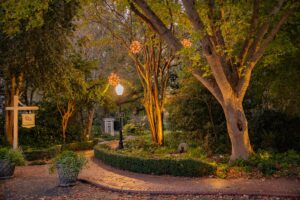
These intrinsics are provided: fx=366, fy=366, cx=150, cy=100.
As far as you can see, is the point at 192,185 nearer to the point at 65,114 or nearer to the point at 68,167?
the point at 68,167

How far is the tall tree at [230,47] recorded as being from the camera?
33.4 ft

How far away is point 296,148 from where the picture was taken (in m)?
14.6

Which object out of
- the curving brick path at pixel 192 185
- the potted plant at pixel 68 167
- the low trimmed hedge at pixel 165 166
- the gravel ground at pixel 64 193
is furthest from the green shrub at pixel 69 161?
the low trimmed hedge at pixel 165 166

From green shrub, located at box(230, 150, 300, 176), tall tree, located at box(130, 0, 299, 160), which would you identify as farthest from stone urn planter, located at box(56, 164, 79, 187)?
tall tree, located at box(130, 0, 299, 160)

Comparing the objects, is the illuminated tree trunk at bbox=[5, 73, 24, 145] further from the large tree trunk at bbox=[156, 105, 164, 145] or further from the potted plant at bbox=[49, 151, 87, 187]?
the potted plant at bbox=[49, 151, 87, 187]

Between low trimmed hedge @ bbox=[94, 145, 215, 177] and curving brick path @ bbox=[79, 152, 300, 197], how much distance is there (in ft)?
0.87

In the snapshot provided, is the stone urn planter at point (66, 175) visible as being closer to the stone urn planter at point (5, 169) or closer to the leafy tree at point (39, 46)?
the stone urn planter at point (5, 169)

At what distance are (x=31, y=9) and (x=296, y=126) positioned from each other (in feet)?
35.8

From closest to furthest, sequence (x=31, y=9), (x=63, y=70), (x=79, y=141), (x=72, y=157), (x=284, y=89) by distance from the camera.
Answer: (x=72, y=157) → (x=31, y=9) → (x=284, y=89) → (x=63, y=70) → (x=79, y=141)

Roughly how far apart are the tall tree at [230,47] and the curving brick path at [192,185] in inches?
69.4

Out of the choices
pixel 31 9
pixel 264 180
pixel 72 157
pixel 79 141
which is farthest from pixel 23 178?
pixel 79 141

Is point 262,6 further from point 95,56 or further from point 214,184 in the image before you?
point 95,56

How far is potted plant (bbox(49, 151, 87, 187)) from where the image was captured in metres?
9.96

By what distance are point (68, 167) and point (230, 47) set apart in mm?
5861
